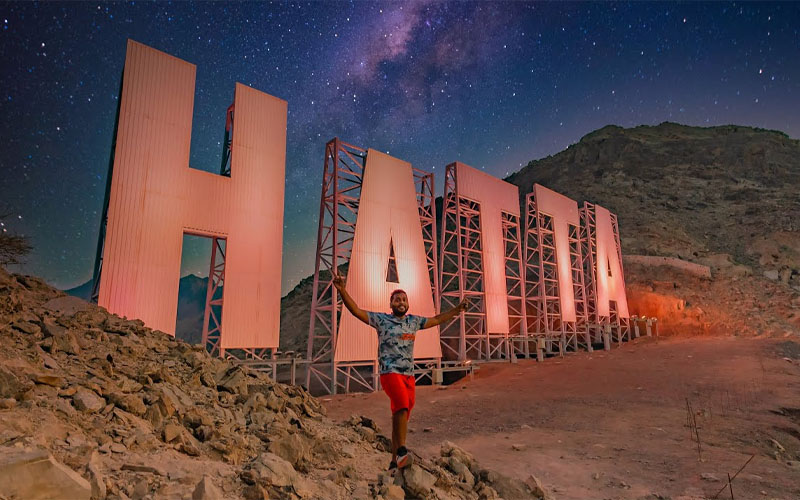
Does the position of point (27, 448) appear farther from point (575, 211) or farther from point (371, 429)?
point (575, 211)

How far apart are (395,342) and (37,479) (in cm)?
344

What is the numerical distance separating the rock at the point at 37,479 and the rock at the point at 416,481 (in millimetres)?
3018

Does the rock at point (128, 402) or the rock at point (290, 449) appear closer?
the rock at point (128, 402)

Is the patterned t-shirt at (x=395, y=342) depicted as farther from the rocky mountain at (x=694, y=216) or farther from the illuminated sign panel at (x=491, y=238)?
the rocky mountain at (x=694, y=216)

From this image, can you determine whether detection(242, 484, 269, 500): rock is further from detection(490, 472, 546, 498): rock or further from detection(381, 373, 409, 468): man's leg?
detection(490, 472, 546, 498): rock

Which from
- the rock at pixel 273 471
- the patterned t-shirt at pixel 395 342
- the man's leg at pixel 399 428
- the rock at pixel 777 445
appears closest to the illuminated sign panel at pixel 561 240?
the rock at pixel 777 445

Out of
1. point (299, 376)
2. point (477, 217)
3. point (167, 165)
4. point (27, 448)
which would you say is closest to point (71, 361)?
point (27, 448)

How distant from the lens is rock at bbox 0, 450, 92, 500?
2.70 m

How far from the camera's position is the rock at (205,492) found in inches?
128

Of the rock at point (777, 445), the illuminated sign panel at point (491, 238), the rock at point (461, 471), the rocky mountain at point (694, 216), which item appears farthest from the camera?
the rocky mountain at point (694, 216)

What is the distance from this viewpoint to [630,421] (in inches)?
486

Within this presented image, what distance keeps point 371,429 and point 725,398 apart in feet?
44.3

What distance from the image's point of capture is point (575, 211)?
1379 inches

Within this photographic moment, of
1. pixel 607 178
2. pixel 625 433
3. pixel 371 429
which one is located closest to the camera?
pixel 371 429
